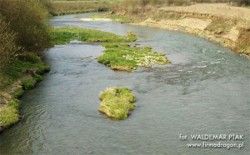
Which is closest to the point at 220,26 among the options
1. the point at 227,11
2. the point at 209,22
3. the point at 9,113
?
the point at 209,22

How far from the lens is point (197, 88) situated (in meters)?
47.2

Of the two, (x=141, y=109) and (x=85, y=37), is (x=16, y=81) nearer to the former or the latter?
(x=141, y=109)

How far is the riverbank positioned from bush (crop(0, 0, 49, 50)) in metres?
34.8

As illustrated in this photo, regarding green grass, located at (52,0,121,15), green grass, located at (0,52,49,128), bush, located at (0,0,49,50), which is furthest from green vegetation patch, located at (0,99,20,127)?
green grass, located at (52,0,121,15)

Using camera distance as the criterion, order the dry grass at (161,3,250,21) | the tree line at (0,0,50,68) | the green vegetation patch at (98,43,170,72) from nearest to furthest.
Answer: the tree line at (0,0,50,68)
the green vegetation patch at (98,43,170,72)
the dry grass at (161,3,250,21)

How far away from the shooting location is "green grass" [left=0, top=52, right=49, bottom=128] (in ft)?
123

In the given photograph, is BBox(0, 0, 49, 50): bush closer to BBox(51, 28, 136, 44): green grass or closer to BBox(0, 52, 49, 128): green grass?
BBox(0, 52, 49, 128): green grass

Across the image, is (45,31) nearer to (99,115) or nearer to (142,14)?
(99,115)

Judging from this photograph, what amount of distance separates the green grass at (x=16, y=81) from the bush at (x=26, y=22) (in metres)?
2.08

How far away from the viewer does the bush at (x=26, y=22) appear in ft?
174

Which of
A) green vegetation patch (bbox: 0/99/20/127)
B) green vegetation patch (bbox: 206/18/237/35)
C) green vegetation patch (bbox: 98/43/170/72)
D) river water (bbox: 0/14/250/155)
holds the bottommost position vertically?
river water (bbox: 0/14/250/155)

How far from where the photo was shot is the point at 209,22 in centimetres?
9669

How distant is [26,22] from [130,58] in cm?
1811

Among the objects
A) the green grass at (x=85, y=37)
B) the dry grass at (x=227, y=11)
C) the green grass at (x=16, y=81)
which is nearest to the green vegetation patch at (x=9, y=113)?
the green grass at (x=16, y=81)
